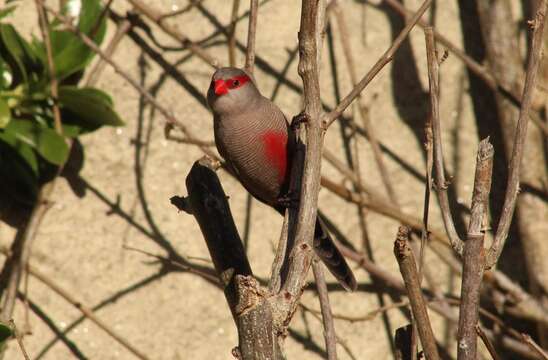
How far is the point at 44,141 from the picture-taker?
319cm

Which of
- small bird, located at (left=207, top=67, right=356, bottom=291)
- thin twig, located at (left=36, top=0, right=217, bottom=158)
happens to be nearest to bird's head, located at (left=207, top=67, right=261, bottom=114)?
small bird, located at (left=207, top=67, right=356, bottom=291)

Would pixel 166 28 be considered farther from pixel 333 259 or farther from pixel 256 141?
pixel 333 259

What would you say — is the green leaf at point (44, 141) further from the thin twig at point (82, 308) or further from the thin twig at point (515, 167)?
the thin twig at point (515, 167)

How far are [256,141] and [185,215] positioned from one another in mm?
921

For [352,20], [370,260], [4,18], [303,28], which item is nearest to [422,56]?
[352,20]

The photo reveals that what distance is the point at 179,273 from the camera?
339 cm

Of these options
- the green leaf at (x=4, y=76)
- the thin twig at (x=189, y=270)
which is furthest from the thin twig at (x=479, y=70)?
the green leaf at (x=4, y=76)

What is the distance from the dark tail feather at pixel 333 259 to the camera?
2.77 m

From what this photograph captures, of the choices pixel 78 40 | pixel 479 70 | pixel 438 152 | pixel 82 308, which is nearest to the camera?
pixel 438 152

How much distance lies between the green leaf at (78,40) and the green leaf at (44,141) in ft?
0.83

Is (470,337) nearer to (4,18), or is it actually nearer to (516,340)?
(516,340)

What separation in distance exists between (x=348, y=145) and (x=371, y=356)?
2.91 feet

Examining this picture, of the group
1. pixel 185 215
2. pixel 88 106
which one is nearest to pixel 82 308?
pixel 185 215

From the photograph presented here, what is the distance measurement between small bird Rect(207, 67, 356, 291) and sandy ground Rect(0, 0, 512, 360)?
2.29 ft
